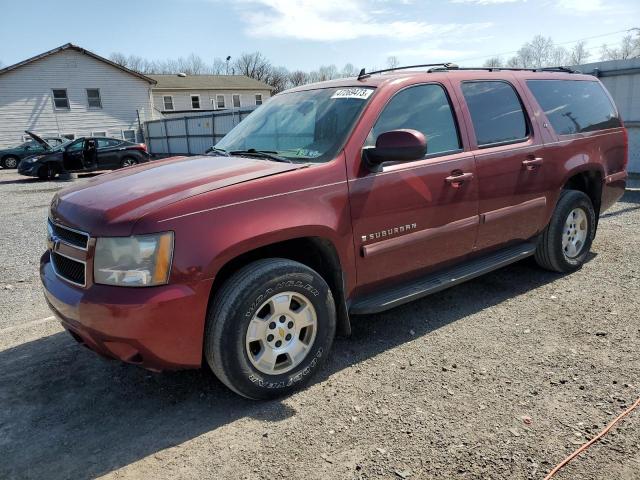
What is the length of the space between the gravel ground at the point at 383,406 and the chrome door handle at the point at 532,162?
117 centimetres

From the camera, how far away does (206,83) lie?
155 ft

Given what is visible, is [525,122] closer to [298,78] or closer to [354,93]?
[354,93]

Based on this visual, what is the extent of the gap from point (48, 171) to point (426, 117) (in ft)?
58.0

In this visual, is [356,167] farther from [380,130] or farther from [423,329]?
[423,329]

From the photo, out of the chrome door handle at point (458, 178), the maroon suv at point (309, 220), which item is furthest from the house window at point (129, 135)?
the chrome door handle at point (458, 178)

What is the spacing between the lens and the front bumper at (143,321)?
2.55 meters

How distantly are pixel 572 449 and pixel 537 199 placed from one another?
249 centimetres

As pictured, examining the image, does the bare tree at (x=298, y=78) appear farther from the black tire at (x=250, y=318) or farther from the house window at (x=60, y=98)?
the black tire at (x=250, y=318)

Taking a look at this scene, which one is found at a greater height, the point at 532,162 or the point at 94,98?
the point at 94,98

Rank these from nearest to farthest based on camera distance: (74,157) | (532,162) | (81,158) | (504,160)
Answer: (504,160) < (532,162) < (74,157) < (81,158)

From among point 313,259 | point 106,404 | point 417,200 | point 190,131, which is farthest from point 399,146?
point 190,131

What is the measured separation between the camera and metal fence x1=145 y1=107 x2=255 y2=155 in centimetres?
2098

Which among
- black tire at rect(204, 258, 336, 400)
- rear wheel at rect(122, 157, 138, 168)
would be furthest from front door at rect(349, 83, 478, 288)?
rear wheel at rect(122, 157, 138, 168)

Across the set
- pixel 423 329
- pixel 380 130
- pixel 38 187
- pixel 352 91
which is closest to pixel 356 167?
pixel 380 130
